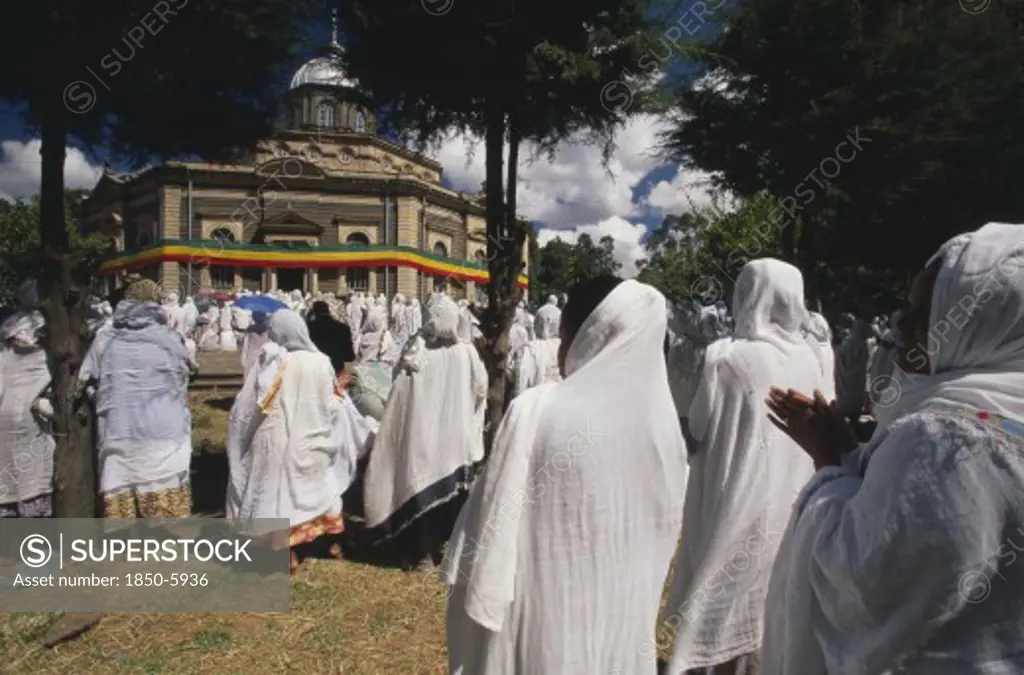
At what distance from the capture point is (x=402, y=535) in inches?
195

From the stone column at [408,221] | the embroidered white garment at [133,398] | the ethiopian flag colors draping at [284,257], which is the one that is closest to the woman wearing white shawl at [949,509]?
the embroidered white garment at [133,398]

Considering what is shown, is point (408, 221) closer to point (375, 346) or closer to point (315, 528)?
point (375, 346)

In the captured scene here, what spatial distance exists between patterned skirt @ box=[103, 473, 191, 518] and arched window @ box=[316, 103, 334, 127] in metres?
38.6

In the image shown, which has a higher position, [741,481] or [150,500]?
[741,481]

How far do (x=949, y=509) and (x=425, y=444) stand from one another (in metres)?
3.95

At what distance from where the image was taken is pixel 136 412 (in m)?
4.82

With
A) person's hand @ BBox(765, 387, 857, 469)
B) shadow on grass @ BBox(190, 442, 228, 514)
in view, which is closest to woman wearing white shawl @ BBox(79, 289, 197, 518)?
shadow on grass @ BBox(190, 442, 228, 514)

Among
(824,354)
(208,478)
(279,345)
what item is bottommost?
(208,478)

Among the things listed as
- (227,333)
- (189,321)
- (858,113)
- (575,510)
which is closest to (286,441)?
(575,510)

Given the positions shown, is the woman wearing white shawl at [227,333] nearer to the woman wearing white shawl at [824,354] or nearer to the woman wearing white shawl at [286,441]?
the woman wearing white shawl at [286,441]

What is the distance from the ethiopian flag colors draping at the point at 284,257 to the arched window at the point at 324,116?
1380 centimetres

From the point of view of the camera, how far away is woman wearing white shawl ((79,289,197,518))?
4754 mm

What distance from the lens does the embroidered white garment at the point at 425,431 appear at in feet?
15.8

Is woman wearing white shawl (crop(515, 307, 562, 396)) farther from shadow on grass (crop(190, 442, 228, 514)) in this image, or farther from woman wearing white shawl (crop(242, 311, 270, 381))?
shadow on grass (crop(190, 442, 228, 514))
